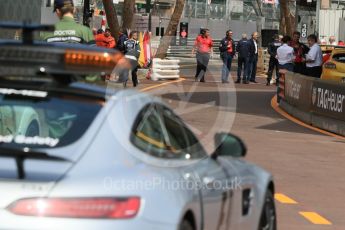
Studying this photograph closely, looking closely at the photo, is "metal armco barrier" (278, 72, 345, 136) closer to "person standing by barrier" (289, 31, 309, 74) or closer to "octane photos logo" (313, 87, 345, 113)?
"octane photos logo" (313, 87, 345, 113)

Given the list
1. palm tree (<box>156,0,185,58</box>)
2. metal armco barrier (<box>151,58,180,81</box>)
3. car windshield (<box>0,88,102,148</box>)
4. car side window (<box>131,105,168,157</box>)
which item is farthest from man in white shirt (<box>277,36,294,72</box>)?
car windshield (<box>0,88,102,148</box>)

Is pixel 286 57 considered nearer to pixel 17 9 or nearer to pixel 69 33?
pixel 17 9

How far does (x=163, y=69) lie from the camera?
31703mm

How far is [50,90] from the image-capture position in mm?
4656

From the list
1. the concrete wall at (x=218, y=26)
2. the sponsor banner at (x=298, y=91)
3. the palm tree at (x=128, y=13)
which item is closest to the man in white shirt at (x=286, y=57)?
the sponsor banner at (x=298, y=91)

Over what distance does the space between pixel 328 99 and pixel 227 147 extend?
502 inches

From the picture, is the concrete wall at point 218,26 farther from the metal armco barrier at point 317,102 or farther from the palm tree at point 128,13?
the metal armco barrier at point 317,102

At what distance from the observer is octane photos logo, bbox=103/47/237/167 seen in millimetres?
4617

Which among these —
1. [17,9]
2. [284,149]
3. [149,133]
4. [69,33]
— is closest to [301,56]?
[17,9]

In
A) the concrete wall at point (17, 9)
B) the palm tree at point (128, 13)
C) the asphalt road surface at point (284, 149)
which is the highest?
the palm tree at point (128, 13)

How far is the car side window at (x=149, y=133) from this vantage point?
462cm

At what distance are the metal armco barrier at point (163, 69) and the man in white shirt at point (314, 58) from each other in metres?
8.81

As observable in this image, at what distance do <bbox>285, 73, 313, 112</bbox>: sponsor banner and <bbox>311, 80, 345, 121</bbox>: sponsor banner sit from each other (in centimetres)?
37

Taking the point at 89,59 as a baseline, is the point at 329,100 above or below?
below
